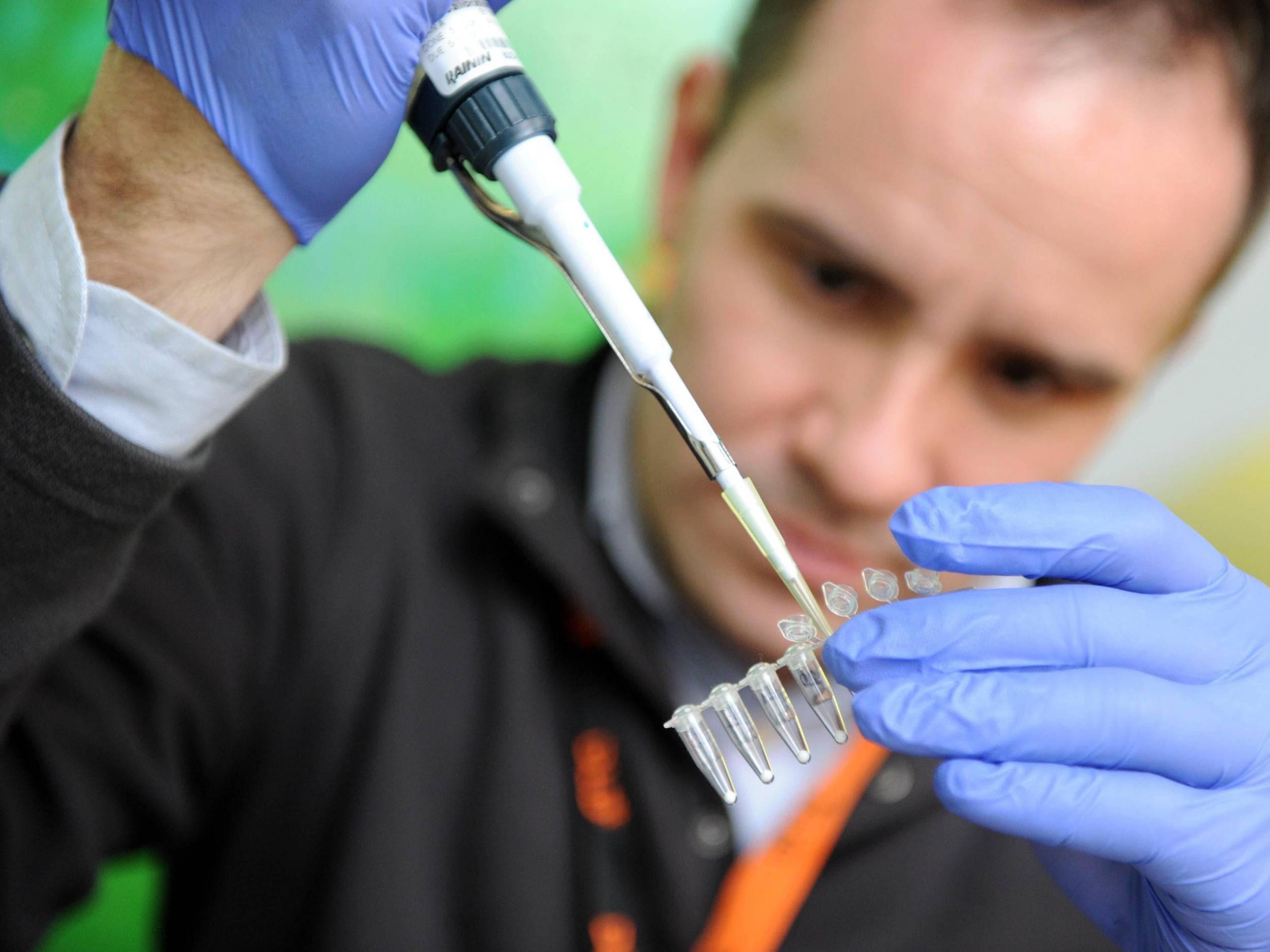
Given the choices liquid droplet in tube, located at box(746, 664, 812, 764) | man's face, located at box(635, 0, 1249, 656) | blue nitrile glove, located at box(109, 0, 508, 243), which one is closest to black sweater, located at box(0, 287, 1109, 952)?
man's face, located at box(635, 0, 1249, 656)

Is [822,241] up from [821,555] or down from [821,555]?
up

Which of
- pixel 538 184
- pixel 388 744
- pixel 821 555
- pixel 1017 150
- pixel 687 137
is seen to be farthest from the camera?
pixel 687 137

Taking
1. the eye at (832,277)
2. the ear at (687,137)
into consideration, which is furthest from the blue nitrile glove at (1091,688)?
the ear at (687,137)

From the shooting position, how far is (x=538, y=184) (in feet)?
1.88

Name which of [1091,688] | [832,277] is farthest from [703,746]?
→ [832,277]

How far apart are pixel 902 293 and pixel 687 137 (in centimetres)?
42

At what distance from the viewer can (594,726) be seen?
3.45 feet

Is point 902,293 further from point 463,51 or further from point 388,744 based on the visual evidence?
point 388,744

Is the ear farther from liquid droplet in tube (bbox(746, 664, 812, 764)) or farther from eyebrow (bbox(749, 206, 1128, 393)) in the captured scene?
liquid droplet in tube (bbox(746, 664, 812, 764))

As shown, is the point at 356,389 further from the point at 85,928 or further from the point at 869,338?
the point at 85,928

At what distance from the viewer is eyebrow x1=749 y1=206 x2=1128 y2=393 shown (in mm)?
837

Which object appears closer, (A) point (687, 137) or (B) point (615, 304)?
(B) point (615, 304)

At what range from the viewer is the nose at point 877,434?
831mm

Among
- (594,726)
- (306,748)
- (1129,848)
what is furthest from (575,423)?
(1129,848)
